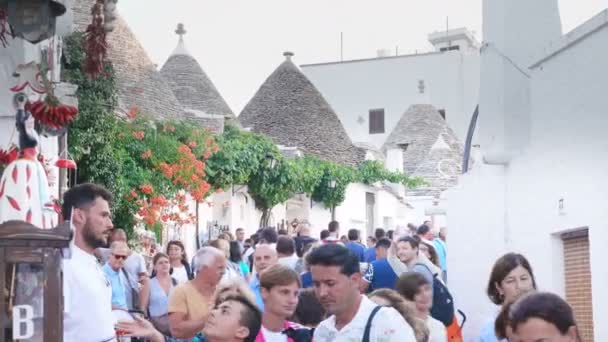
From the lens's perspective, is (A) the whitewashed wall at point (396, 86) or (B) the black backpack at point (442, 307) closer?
(B) the black backpack at point (442, 307)

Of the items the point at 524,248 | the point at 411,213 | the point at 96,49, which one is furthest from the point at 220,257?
the point at 411,213

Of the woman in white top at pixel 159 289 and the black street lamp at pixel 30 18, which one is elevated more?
the black street lamp at pixel 30 18

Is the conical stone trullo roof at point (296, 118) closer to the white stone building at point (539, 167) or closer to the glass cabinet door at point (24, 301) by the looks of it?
the white stone building at point (539, 167)

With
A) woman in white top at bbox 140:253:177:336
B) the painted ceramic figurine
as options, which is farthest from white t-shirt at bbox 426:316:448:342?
woman in white top at bbox 140:253:177:336

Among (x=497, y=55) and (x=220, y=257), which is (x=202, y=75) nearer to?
(x=497, y=55)

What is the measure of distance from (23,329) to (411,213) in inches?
1494

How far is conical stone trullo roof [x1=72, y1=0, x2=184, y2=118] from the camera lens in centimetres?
2205

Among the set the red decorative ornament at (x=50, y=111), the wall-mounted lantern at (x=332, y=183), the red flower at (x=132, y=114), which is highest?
the red flower at (x=132, y=114)

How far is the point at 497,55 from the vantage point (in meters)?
11.9

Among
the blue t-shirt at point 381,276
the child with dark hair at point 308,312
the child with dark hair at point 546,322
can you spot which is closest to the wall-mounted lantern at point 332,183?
the blue t-shirt at point 381,276

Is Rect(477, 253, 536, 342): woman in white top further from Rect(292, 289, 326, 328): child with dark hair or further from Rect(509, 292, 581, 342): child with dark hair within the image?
Rect(509, 292, 581, 342): child with dark hair

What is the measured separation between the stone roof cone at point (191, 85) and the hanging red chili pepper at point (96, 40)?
2102 cm

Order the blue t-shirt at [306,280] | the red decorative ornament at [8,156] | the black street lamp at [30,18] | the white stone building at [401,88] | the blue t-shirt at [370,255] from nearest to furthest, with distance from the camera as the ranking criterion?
1. the black street lamp at [30,18]
2. the red decorative ornament at [8,156]
3. the blue t-shirt at [306,280]
4. the blue t-shirt at [370,255]
5. the white stone building at [401,88]

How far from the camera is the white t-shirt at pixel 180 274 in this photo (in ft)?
36.5
